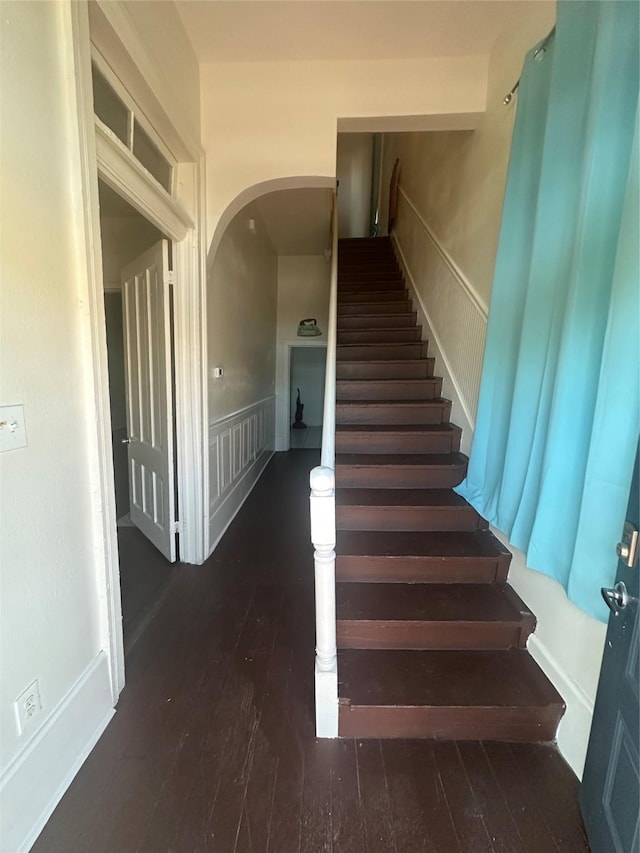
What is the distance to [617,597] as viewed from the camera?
951 millimetres

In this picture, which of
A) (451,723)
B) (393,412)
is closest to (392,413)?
(393,412)

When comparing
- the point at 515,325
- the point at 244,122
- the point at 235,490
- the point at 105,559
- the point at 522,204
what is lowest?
the point at 235,490

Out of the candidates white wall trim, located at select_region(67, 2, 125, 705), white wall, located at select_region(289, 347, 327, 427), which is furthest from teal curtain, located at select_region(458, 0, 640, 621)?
white wall, located at select_region(289, 347, 327, 427)

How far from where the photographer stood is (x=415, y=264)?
381 cm

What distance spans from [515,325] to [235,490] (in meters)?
2.79

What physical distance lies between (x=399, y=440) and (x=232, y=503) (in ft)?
5.94

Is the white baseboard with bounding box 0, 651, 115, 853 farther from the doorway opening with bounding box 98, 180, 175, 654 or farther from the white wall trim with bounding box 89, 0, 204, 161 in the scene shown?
the white wall trim with bounding box 89, 0, 204, 161

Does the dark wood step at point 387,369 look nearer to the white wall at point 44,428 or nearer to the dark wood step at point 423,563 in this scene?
the dark wood step at point 423,563

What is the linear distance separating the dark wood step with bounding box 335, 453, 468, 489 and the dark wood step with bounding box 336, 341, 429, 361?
1298 millimetres

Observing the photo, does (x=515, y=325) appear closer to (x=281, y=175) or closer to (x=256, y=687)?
(x=281, y=175)

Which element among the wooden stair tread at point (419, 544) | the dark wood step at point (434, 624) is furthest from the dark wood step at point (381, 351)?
the dark wood step at point (434, 624)

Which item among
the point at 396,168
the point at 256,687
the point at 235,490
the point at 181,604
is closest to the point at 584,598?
the point at 256,687

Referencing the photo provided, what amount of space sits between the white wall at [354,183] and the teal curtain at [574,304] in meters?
5.26

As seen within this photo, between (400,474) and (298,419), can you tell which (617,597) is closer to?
(400,474)
